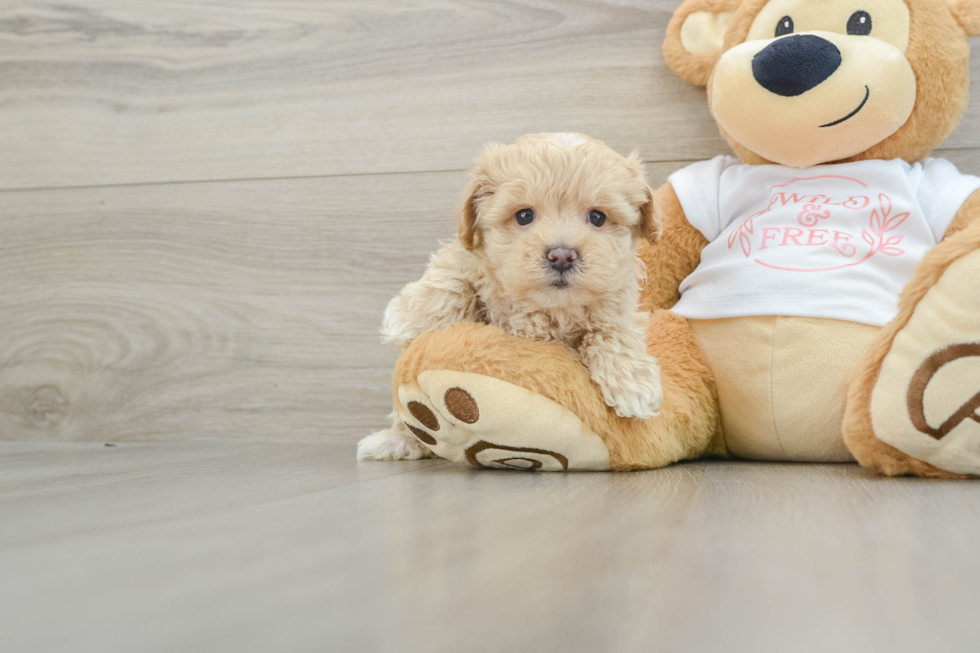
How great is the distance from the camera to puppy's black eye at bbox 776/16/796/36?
0.95 m

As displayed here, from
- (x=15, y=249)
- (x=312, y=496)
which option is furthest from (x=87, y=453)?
(x=312, y=496)

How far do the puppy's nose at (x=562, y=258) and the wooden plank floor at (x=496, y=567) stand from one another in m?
0.20

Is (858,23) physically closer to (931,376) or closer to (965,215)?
(965,215)

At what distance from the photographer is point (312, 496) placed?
0.64 metres

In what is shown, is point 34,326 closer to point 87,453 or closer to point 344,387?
point 87,453

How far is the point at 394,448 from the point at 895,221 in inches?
26.3

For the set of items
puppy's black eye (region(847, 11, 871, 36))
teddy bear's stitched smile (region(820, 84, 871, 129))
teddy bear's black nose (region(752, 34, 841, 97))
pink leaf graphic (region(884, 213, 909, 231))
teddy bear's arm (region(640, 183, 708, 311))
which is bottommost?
teddy bear's arm (region(640, 183, 708, 311))

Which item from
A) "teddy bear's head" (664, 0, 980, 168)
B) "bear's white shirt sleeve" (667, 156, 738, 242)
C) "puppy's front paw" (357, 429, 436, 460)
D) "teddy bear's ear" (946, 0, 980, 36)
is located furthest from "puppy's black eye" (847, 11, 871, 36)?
"puppy's front paw" (357, 429, 436, 460)

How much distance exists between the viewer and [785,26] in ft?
3.12

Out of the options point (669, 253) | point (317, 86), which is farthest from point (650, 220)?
point (317, 86)

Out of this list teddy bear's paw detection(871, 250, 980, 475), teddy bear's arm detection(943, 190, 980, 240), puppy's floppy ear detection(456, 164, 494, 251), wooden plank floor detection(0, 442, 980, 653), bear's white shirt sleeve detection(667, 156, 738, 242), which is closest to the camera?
wooden plank floor detection(0, 442, 980, 653)

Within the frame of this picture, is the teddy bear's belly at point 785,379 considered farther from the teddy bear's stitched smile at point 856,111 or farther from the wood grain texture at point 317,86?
the wood grain texture at point 317,86

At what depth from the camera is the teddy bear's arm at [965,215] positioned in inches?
35.2

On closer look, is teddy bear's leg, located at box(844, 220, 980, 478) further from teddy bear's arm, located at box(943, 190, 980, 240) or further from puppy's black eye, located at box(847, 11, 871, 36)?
puppy's black eye, located at box(847, 11, 871, 36)
